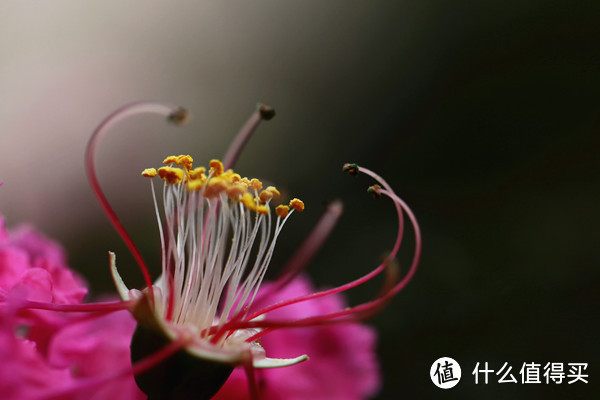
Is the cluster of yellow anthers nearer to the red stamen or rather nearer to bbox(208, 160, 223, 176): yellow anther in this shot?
bbox(208, 160, 223, 176): yellow anther

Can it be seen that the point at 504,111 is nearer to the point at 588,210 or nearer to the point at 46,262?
the point at 588,210

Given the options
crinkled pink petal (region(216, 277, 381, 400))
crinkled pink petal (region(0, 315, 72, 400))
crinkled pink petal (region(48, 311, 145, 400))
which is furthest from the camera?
crinkled pink petal (region(216, 277, 381, 400))

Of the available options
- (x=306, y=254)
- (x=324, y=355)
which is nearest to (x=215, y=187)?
(x=306, y=254)

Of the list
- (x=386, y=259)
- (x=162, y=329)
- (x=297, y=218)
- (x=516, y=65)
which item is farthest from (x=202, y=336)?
(x=516, y=65)

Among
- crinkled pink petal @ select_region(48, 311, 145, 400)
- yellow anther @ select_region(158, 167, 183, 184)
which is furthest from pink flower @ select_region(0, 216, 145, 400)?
yellow anther @ select_region(158, 167, 183, 184)

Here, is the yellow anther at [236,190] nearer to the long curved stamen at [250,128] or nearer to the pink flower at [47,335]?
the long curved stamen at [250,128]

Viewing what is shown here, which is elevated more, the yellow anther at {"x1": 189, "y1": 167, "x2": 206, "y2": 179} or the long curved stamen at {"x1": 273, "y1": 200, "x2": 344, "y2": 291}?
the yellow anther at {"x1": 189, "y1": 167, "x2": 206, "y2": 179}

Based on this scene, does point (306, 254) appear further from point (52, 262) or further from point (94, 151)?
point (52, 262)
